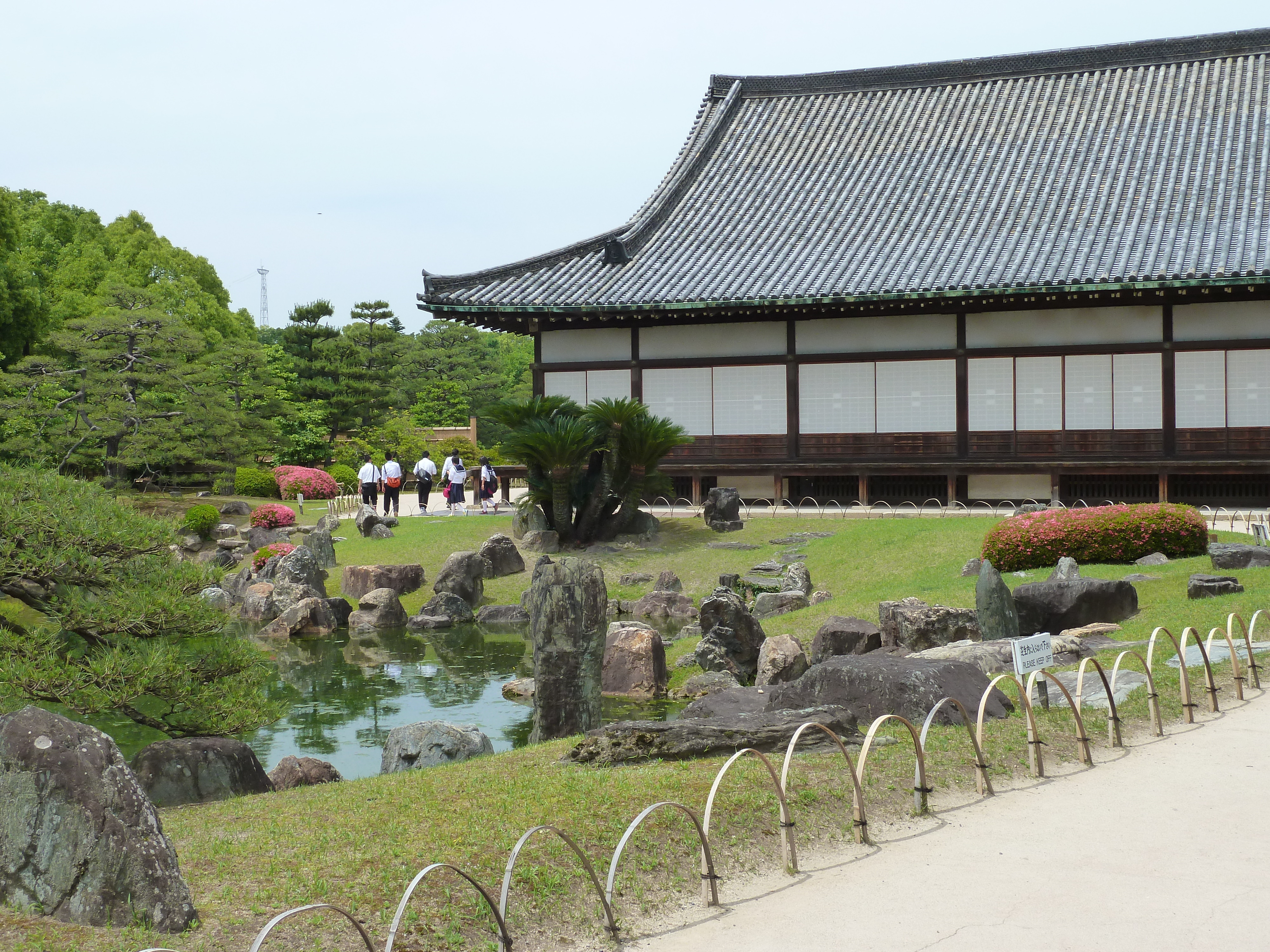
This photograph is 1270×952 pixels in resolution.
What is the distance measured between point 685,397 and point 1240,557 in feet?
46.8

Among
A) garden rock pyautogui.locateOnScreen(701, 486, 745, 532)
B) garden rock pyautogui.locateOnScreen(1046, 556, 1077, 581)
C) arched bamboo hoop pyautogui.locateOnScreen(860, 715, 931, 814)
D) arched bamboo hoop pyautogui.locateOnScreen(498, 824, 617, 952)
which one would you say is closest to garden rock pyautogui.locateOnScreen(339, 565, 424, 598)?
garden rock pyautogui.locateOnScreen(701, 486, 745, 532)

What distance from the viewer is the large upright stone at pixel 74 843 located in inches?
218

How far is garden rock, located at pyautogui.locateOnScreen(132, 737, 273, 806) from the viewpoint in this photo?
9695mm

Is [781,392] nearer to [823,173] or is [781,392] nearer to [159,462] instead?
[823,173]

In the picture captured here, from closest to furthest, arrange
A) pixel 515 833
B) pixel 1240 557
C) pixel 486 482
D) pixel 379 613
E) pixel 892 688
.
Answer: pixel 515 833 → pixel 892 688 → pixel 1240 557 → pixel 379 613 → pixel 486 482

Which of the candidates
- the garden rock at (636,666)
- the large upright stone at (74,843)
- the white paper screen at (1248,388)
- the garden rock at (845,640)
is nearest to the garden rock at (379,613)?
the garden rock at (636,666)

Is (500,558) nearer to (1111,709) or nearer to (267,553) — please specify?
(267,553)

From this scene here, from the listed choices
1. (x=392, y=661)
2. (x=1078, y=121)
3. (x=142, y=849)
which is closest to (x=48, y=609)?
(x=142, y=849)

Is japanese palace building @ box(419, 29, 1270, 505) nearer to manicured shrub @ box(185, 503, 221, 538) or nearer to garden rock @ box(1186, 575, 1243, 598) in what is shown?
manicured shrub @ box(185, 503, 221, 538)

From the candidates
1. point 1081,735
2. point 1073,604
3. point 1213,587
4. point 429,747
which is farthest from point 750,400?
point 1081,735

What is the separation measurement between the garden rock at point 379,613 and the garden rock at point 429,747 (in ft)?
31.5

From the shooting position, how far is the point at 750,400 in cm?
2819

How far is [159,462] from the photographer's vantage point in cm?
3634

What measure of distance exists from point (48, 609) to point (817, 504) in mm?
20303
